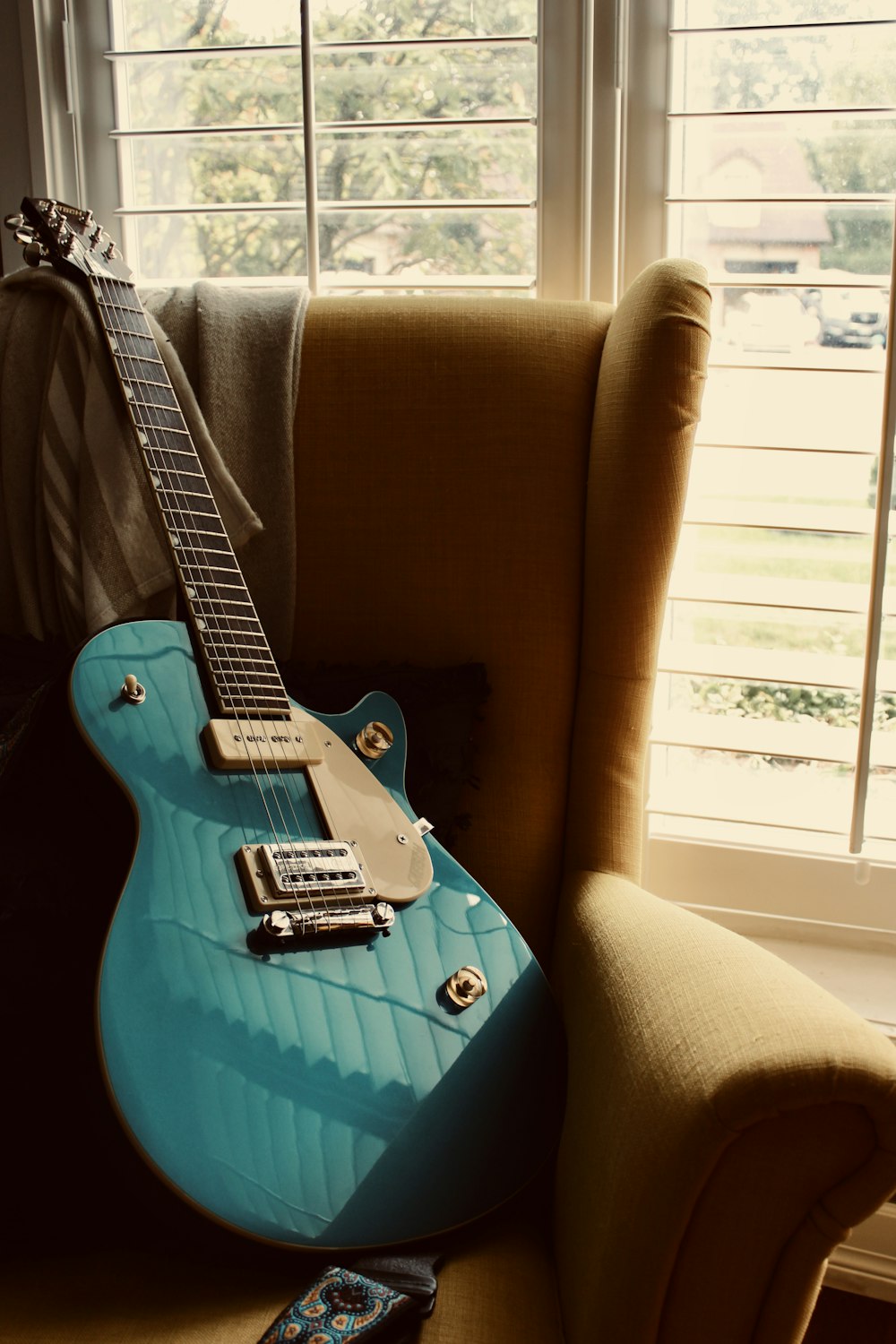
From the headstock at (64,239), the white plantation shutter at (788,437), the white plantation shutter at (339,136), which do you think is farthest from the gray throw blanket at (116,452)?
the white plantation shutter at (788,437)

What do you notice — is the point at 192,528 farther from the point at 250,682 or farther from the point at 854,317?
the point at 854,317

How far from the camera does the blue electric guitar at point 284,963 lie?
2.42 feet

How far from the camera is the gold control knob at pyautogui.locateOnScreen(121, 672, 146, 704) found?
0.93 metres

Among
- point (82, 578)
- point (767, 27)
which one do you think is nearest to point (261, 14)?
point (767, 27)

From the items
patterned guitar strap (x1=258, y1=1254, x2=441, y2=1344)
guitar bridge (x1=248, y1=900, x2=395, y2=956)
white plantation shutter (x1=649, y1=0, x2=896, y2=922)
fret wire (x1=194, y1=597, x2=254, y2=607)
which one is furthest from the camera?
white plantation shutter (x1=649, y1=0, x2=896, y2=922)

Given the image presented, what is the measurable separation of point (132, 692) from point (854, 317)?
0.96 meters

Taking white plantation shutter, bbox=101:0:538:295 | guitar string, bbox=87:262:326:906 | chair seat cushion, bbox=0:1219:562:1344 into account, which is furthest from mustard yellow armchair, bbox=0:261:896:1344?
white plantation shutter, bbox=101:0:538:295

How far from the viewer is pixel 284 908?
85 centimetres

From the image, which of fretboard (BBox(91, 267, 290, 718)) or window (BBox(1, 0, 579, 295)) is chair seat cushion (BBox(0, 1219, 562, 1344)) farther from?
window (BBox(1, 0, 579, 295))

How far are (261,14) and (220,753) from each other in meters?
1.02

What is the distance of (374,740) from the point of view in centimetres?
103

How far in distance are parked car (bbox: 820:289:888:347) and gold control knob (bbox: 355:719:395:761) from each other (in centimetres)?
75

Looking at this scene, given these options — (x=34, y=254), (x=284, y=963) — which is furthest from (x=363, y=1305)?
(x=34, y=254)

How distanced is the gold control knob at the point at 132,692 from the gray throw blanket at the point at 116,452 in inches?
7.9
